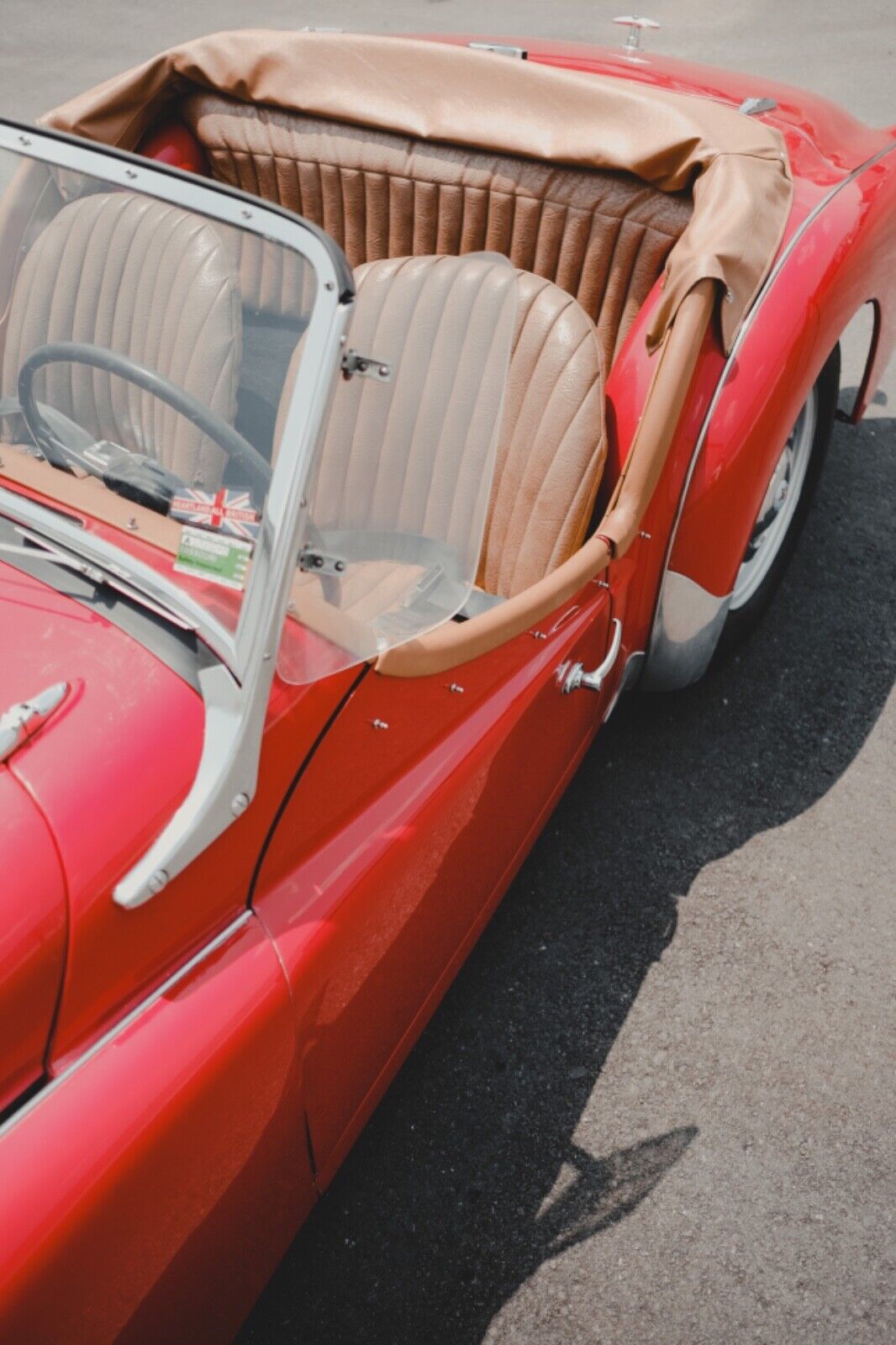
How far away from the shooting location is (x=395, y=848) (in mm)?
1525

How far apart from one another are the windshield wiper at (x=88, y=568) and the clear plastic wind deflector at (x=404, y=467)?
17 centimetres

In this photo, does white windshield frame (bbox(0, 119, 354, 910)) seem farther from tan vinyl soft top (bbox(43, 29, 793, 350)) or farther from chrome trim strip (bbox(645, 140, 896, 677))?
chrome trim strip (bbox(645, 140, 896, 677))

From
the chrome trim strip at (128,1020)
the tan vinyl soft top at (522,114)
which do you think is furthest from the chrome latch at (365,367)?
the tan vinyl soft top at (522,114)

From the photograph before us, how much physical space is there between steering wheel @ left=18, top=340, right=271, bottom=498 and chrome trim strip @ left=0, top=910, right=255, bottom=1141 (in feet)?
1.76

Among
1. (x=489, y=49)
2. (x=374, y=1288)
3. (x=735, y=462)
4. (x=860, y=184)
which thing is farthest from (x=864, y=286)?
(x=374, y=1288)

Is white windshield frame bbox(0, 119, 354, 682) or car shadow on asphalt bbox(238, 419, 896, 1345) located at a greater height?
white windshield frame bbox(0, 119, 354, 682)

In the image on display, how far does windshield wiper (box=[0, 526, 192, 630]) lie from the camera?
1358 mm

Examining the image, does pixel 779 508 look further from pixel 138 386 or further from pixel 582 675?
pixel 138 386

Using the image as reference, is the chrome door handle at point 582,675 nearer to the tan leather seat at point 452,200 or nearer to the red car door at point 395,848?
the red car door at point 395,848

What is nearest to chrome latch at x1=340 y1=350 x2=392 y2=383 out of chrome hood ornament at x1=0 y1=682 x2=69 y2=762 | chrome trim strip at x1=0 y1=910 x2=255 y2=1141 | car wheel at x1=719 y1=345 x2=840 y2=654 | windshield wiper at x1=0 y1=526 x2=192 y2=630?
windshield wiper at x1=0 y1=526 x2=192 y2=630

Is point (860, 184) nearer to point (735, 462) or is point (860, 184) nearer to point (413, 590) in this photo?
point (735, 462)

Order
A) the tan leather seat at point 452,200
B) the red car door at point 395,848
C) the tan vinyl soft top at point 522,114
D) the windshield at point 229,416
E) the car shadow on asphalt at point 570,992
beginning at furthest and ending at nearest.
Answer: the tan leather seat at point 452,200 < the tan vinyl soft top at point 522,114 < the car shadow on asphalt at point 570,992 < the red car door at point 395,848 < the windshield at point 229,416

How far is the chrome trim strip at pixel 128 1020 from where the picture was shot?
45.9 inches

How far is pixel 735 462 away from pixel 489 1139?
132cm
